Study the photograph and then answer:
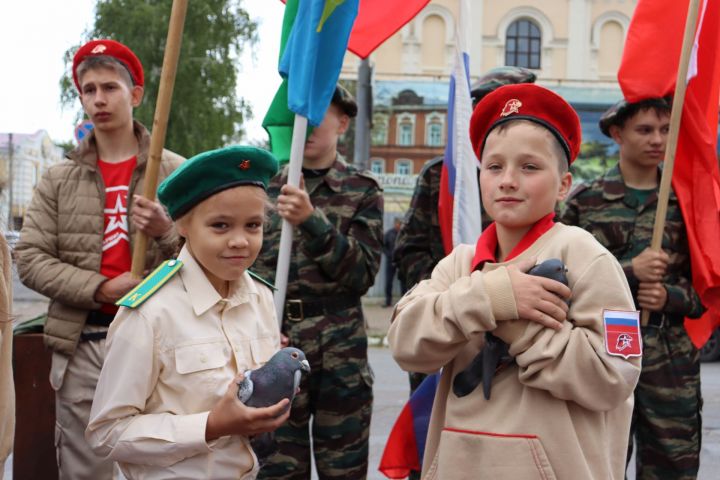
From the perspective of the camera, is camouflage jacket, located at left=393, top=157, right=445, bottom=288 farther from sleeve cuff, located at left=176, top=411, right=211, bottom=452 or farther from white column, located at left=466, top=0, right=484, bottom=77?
white column, located at left=466, top=0, right=484, bottom=77

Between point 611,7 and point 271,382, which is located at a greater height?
point 611,7

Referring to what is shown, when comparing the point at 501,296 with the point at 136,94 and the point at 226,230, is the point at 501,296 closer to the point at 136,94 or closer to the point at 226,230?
the point at 226,230

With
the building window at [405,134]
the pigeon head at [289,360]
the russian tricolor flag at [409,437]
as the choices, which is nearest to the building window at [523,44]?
the building window at [405,134]

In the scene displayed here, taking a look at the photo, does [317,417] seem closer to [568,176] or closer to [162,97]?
[162,97]

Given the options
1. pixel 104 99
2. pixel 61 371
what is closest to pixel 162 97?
pixel 104 99

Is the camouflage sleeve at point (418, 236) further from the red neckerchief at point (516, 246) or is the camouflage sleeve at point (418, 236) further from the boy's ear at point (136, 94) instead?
the red neckerchief at point (516, 246)

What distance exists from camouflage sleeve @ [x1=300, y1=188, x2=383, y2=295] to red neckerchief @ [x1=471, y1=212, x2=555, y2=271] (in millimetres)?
1262

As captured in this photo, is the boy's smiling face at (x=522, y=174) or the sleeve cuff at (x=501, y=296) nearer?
the sleeve cuff at (x=501, y=296)

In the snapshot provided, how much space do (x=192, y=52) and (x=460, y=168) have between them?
2358 cm

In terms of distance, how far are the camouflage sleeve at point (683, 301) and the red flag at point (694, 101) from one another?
0.04 metres

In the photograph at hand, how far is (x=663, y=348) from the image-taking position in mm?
3848

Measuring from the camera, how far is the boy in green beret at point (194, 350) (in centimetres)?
238

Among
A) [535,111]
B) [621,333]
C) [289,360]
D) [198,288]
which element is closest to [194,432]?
[289,360]

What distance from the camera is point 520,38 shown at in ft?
133
